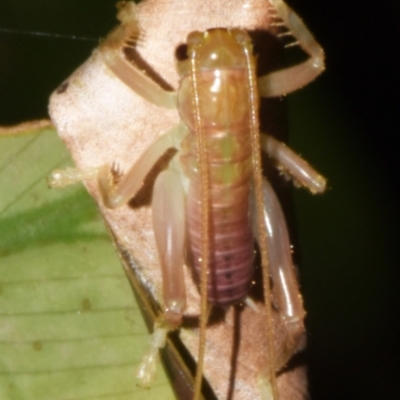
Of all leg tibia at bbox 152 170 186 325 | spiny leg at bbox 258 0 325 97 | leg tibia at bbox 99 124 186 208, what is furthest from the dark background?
leg tibia at bbox 99 124 186 208

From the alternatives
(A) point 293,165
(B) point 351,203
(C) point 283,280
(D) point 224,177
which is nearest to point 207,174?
(D) point 224,177

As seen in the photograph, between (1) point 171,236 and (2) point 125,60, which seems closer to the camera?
(2) point 125,60

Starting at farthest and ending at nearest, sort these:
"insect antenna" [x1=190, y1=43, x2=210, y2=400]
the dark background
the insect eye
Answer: the dark background, the insect eye, "insect antenna" [x1=190, y1=43, x2=210, y2=400]

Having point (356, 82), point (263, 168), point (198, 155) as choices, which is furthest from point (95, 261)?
point (356, 82)

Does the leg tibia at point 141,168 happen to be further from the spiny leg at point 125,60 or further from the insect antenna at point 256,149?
the insect antenna at point 256,149

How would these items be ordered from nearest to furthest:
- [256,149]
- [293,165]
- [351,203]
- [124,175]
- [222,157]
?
[256,149] → [222,157] → [124,175] → [293,165] → [351,203]

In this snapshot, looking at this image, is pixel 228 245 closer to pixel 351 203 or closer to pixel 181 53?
pixel 181 53

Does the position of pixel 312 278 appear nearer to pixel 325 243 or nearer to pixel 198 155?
pixel 325 243

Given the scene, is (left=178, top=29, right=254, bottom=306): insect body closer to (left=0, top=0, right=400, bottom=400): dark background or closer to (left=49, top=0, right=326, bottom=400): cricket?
(left=49, top=0, right=326, bottom=400): cricket
